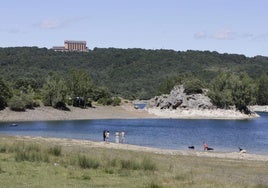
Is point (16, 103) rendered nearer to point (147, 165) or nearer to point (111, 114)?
point (111, 114)

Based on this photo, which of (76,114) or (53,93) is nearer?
(53,93)

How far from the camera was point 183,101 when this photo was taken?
172375 millimetres

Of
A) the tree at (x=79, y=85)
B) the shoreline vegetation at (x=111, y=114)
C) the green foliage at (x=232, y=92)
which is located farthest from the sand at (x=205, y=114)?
the tree at (x=79, y=85)

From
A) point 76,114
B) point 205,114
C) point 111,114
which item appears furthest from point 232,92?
point 76,114

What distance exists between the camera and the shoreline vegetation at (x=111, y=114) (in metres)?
137

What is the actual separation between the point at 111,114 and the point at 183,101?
26.2m

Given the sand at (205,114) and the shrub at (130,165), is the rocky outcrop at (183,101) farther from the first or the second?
the shrub at (130,165)

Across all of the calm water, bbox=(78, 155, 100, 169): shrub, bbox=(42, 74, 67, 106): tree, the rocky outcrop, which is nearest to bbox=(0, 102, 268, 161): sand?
the rocky outcrop

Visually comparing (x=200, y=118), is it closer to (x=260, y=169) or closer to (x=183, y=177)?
(x=260, y=169)

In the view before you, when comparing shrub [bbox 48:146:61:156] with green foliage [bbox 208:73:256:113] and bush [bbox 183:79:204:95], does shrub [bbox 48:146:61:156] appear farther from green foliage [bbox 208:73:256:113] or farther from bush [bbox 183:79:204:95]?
bush [bbox 183:79:204:95]

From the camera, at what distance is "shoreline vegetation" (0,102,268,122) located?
13738 cm

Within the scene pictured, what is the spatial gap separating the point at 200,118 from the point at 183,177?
144 metres

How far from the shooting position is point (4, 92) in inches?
5453

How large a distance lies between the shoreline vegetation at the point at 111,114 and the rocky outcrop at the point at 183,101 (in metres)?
1.61
